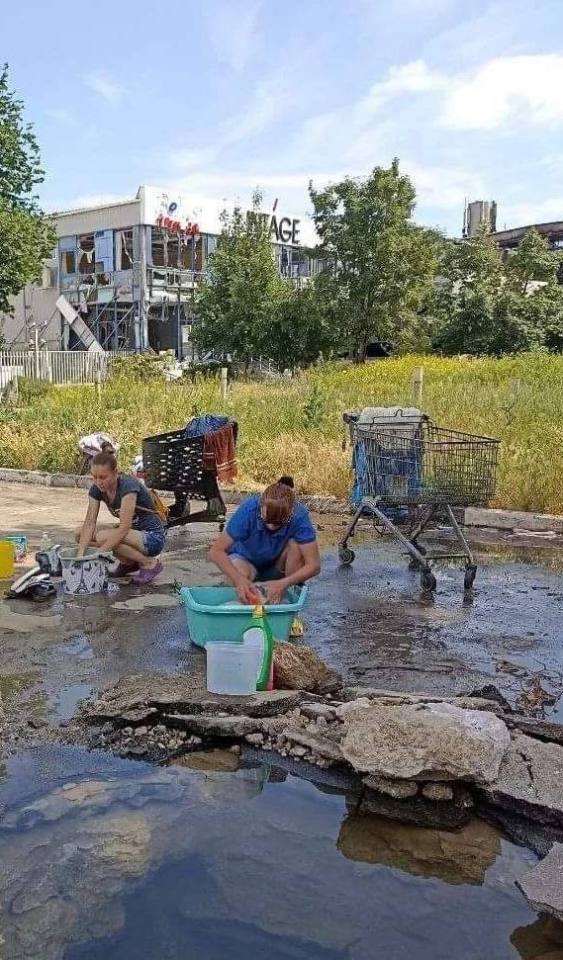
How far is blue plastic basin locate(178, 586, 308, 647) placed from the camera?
5.41 metres

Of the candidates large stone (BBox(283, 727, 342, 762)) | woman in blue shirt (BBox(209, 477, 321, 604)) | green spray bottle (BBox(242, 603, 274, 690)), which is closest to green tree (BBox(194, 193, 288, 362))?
woman in blue shirt (BBox(209, 477, 321, 604))

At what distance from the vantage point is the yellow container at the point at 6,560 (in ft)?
26.6

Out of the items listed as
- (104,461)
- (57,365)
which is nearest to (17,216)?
(57,365)

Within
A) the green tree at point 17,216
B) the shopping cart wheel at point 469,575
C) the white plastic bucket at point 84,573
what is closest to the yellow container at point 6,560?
the white plastic bucket at point 84,573

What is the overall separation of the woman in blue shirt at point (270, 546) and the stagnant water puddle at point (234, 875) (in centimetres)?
182

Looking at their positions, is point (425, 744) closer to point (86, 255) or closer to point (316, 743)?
point (316, 743)

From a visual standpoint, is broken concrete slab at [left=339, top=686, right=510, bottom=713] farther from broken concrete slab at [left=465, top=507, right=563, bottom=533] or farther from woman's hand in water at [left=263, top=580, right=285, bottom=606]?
broken concrete slab at [left=465, top=507, right=563, bottom=533]

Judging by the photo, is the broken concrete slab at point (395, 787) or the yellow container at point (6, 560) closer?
the broken concrete slab at point (395, 787)

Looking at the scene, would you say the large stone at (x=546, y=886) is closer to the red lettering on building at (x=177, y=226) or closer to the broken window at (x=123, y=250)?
the red lettering on building at (x=177, y=226)

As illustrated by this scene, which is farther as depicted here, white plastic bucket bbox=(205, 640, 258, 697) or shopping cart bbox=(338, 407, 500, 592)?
shopping cart bbox=(338, 407, 500, 592)

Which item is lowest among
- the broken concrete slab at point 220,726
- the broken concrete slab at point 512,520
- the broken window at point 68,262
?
the broken concrete slab at point 512,520

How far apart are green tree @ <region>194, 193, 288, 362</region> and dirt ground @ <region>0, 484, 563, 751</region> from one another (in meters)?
26.5

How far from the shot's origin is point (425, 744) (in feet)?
12.9

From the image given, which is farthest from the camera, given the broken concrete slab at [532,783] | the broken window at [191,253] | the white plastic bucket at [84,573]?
the broken window at [191,253]
